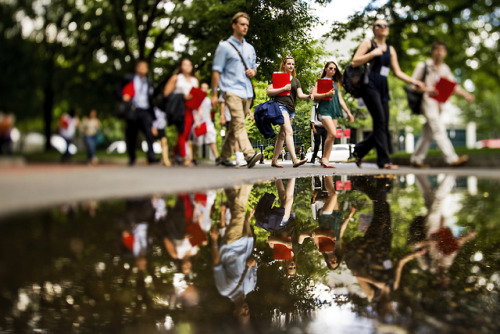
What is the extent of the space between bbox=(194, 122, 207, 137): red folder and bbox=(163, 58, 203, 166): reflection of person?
0.10 meters

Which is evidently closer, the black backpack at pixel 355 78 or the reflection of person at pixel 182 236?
the reflection of person at pixel 182 236

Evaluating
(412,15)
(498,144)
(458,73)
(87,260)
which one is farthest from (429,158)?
(87,260)

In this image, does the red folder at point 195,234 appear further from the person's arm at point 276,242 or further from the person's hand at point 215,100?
the person's hand at point 215,100

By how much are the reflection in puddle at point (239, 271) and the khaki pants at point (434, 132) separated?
352 centimetres

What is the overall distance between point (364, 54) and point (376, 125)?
3.56 feet

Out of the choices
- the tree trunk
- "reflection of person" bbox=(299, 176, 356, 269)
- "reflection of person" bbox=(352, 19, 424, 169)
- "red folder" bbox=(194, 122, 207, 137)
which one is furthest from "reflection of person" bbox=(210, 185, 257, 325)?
"reflection of person" bbox=(352, 19, 424, 169)

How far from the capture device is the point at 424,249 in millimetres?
2152

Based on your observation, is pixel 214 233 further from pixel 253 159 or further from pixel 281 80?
pixel 253 159

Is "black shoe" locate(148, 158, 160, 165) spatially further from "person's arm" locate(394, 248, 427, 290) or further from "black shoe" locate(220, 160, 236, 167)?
"person's arm" locate(394, 248, 427, 290)

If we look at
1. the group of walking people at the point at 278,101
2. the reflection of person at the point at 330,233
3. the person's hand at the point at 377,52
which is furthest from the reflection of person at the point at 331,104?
the reflection of person at the point at 330,233

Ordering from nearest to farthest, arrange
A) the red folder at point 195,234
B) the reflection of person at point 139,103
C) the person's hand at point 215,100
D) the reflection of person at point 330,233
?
the reflection of person at point 330,233
the red folder at point 195,234
the reflection of person at point 139,103
the person's hand at point 215,100

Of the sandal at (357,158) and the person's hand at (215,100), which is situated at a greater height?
the person's hand at (215,100)

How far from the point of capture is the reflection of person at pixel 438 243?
1838 mm

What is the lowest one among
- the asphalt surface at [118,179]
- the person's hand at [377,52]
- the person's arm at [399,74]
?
the asphalt surface at [118,179]
